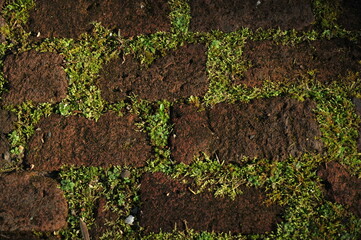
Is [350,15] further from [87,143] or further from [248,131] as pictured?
A: [87,143]

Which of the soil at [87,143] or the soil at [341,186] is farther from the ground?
the soil at [341,186]

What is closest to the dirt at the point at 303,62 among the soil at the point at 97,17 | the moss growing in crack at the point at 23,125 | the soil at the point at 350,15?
the soil at the point at 350,15

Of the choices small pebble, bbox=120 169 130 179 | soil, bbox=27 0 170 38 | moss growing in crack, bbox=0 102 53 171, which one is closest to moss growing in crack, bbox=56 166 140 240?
small pebble, bbox=120 169 130 179

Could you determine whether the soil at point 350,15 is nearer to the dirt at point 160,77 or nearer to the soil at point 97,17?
the dirt at point 160,77

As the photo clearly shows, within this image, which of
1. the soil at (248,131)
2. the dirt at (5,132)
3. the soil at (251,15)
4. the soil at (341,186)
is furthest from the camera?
the soil at (251,15)

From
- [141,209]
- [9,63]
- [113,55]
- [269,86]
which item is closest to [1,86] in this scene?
[9,63]

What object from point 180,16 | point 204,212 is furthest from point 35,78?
point 204,212

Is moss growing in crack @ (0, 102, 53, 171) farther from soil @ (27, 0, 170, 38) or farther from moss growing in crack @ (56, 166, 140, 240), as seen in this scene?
soil @ (27, 0, 170, 38)
